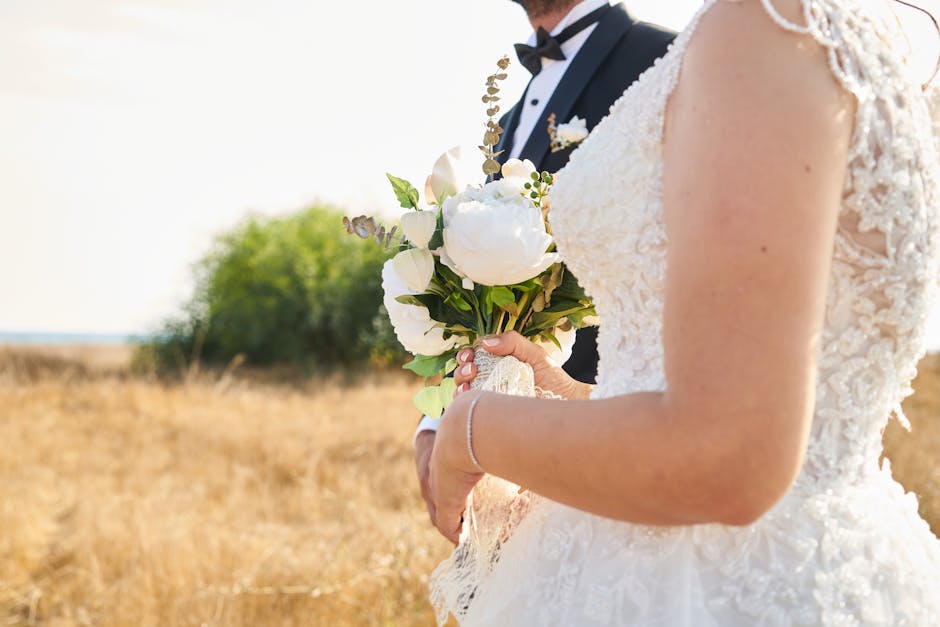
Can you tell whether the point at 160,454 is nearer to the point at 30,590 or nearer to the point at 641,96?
the point at 30,590

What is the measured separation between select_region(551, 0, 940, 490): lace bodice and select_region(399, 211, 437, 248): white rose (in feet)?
1.18

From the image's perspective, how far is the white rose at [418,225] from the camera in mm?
1580

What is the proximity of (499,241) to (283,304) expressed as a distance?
1542 cm

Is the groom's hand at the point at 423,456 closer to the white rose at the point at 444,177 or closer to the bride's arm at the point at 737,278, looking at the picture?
the white rose at the point at 444,177

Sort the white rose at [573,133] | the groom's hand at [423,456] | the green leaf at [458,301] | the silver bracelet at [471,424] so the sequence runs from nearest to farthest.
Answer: the silver bracelet at [471,424] → the green leaf at [458,301] → the groom's hand at [423,456] → the white rose at [573,133]

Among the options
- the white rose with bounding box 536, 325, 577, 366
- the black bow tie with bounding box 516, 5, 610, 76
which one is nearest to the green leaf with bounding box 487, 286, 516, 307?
the white rose with bounding box 536, 325, 577, 366

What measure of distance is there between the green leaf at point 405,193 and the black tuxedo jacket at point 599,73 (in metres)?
0.91

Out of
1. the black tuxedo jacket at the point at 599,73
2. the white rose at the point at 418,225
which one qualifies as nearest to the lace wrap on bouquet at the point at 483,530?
the white rose at the point at 418,225

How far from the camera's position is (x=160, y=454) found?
7719 millimetres

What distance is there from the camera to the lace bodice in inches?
43.5

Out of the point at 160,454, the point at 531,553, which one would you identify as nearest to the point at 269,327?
the point at 160,454

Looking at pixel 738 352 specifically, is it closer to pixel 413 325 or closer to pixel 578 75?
pixel 413 325

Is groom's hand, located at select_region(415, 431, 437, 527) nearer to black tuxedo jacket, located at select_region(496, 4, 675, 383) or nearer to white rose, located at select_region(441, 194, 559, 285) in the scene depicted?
white rose, located at select_region(441, 194, 559, 285)

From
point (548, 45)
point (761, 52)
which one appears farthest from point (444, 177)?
point (548, 45)
